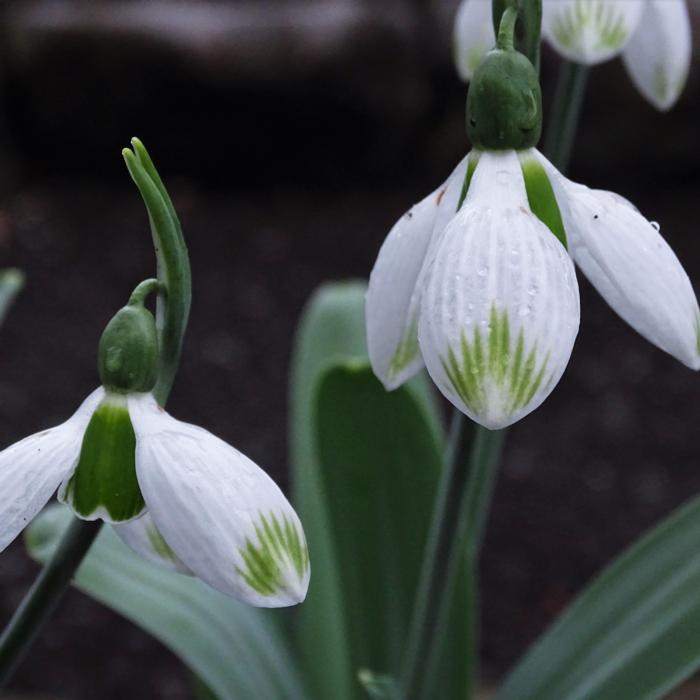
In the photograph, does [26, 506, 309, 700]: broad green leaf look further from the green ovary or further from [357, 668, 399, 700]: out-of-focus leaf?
the green ovary

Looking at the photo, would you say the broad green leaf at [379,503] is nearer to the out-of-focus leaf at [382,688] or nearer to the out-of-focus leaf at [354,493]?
the out-of-focus leaf at [354,493]

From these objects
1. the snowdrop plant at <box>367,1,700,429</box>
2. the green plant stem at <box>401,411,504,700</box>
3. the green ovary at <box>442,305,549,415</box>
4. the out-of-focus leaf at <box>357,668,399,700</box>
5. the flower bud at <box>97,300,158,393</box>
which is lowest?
the out-of-focus leaf at <box>357,668,399,700</box>

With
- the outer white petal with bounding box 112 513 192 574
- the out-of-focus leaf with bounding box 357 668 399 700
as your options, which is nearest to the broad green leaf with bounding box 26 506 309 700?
the out-of-focus leaf with bounding box 357 668 399 700

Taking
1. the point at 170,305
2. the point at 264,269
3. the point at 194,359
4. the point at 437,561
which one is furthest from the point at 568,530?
the point at 170,305

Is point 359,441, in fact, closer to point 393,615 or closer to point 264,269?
point 393,615

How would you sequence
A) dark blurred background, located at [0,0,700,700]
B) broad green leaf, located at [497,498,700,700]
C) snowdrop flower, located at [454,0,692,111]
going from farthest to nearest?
dark blurred background, located at [0,0,700,700]
broad green leaf, located at [497,498,700,700]
snowdrop flower, located at [454,0,692,111]

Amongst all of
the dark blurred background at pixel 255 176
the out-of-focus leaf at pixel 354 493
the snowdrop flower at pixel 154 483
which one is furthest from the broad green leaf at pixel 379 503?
the dark blurred background at pixel 255 176

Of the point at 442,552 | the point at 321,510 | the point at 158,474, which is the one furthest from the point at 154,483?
the point at 321,510

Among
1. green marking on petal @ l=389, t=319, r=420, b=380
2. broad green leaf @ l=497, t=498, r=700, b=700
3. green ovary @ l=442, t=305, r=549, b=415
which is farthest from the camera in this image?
broad green leaf @ l=497, t=498, r=700, b=700
